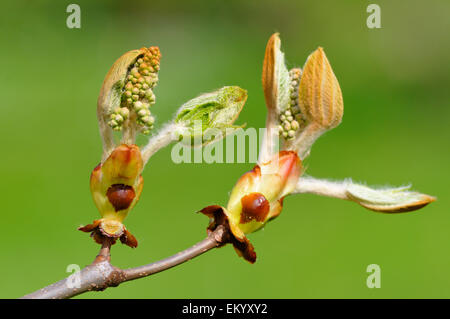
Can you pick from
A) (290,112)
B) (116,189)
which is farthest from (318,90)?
(116,189)

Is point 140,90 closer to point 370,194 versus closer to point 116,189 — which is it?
point 116,189

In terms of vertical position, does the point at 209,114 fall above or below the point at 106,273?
above

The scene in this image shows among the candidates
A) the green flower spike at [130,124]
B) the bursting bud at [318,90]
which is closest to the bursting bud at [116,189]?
the green flower spike at [130,124]

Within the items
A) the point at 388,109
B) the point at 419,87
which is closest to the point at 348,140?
the point at 388,109

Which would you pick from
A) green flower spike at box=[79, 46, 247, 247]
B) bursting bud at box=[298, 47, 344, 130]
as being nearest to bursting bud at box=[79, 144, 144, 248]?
green flower spike at box=[79, 46, 247, 247]

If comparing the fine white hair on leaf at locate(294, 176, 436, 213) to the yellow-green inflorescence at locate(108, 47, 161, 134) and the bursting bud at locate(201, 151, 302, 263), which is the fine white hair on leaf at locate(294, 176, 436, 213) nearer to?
the bursting bud at locate(201, 151, 302, 263)

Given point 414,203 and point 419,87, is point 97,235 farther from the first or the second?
point 419,87

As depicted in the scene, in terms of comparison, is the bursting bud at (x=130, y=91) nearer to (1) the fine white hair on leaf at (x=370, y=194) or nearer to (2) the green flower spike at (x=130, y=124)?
(2) the green flower spike at (x=130, y=124)
